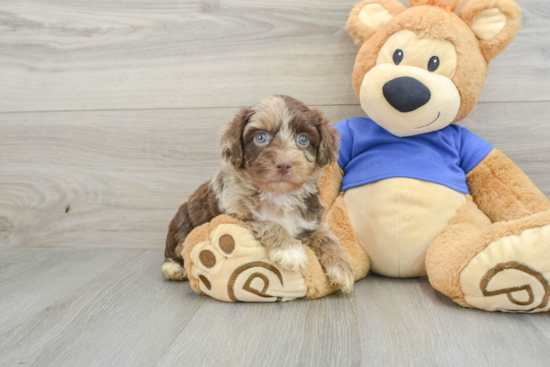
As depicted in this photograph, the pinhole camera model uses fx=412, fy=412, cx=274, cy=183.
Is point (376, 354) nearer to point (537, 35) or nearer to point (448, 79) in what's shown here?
point (448, 79)

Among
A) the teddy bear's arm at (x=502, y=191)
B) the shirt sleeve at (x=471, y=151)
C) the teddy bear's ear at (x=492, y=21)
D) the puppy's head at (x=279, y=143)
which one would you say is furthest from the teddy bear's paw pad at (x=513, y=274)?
the teddy bear's ear at (x=492, y=21)

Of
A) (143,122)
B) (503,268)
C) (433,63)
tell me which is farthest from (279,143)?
(143,122)

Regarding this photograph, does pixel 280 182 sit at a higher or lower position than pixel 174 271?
higher

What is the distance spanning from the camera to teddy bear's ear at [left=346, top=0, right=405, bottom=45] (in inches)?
63.7

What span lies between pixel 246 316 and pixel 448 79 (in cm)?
108

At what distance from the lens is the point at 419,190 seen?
1.53 metres

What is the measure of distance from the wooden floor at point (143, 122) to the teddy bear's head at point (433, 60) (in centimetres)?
39

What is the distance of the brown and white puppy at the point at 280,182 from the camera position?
1.31 m

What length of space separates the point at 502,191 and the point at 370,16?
0.85 meters

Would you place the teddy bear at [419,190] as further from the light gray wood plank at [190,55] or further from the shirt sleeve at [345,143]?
the light gray wood plank at [190,55]

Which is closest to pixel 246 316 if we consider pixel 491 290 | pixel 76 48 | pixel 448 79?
pixel 491 290

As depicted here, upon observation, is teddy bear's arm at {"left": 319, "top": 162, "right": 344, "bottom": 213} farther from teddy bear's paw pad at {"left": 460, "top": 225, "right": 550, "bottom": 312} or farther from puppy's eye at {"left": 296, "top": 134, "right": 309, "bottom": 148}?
teddy bear's paw pad at {"left": 460, "top": 225, "right": 550, "bottom": 312}

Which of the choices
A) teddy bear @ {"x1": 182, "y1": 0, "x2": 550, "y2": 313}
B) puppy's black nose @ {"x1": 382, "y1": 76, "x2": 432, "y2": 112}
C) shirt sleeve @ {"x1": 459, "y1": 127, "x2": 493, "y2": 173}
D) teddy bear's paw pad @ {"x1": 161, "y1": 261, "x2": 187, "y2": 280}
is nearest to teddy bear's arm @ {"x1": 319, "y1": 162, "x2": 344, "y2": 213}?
teddy bear @ {"x1": 182, "y1": 0, "x2": 550, "y2": 313}

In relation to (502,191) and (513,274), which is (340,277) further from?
(502,191)
